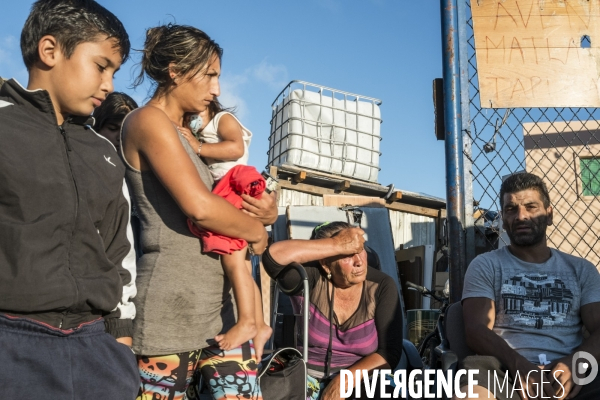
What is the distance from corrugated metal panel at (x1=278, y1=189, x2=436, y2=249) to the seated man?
25.0 feet

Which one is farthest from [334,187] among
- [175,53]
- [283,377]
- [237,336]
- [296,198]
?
[237,336]

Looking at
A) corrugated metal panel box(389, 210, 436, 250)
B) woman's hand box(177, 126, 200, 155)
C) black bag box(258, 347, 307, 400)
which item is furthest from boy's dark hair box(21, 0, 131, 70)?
corrugated metal panel box(389, 210, 436, 250)

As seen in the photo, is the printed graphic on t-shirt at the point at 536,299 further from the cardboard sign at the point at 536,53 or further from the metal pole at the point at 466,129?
the cardboard sign at the point at 536,53

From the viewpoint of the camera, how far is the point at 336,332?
386 centimetres

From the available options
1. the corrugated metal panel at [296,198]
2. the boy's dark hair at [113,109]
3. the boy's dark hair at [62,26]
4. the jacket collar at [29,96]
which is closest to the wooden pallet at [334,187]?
the corrugated metal panel at [296,198]

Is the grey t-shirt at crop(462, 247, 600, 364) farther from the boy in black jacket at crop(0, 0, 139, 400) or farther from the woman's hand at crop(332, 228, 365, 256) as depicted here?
the boy in black jacket at crop(0, 0, 139, 400)

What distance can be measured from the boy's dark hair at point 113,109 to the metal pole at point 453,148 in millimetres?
2014

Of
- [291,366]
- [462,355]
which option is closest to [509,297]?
[462,355]

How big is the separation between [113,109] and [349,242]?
160 centimetres

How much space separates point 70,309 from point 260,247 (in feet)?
2.73

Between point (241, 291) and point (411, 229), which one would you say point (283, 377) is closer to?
point (241, 291)

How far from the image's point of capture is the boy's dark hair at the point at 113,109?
9.08 feet

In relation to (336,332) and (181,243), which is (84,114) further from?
(336,332)

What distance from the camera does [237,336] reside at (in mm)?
2023
